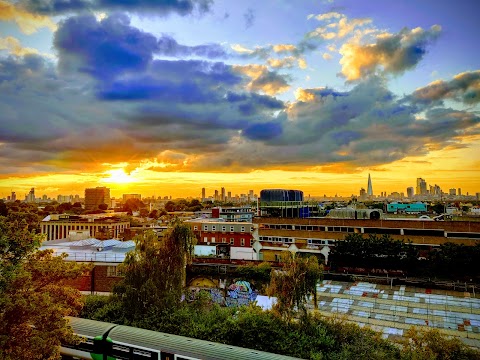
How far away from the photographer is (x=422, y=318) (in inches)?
1087

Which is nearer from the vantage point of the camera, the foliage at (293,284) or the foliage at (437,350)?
the foliage at (437,350)

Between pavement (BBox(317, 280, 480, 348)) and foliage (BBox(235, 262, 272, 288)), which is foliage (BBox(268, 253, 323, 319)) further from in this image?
foliage (BBox(235, 262, 272, 288))

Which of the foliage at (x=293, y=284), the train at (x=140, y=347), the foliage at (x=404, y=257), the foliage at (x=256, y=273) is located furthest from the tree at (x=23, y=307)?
the foliage at (x=404, y=257)

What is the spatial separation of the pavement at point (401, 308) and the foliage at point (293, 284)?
4878mm

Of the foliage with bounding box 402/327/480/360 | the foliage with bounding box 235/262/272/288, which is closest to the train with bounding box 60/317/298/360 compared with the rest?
the foliage with bounding box 402/327/480/360

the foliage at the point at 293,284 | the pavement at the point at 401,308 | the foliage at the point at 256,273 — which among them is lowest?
the pavement at the point at 401,308

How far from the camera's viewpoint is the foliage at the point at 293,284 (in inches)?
946

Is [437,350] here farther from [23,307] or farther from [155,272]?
[23,307]

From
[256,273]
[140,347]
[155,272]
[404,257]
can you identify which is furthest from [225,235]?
[140,347]

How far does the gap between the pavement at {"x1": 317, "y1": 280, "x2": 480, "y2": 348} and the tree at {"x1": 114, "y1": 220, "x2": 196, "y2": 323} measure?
12.6 meters

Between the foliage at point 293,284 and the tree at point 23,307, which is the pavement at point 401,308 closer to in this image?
the foliage at point 293,284

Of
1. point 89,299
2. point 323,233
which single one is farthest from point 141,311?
point 323,233

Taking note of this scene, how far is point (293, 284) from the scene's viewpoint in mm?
24688

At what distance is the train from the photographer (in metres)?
18.2
